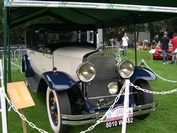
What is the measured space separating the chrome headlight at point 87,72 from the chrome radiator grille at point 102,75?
7.9 inches

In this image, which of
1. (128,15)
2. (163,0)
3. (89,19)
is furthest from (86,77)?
(89,19)

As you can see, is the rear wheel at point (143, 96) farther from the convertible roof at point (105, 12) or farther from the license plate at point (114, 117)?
the convertible roof at point (105, 12)

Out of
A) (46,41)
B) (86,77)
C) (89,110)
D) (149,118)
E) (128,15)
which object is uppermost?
(128,15)

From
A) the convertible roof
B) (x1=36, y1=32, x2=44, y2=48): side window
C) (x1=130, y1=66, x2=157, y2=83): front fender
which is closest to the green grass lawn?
(x1=130, y1=66, x2=157, y2=83): front fender

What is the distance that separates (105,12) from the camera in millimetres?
5820

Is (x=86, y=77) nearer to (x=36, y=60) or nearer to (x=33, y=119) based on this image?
(x=33, y=119)

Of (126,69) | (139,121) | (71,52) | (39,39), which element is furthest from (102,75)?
(39,39)

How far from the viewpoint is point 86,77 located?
3.36 m

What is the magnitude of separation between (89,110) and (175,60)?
9.41 m

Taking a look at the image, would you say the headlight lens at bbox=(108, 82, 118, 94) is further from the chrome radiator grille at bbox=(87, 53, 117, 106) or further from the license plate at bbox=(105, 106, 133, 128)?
the license plate at bbox=(105, 106, 133, 128)

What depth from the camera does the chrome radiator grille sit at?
353 centimetres

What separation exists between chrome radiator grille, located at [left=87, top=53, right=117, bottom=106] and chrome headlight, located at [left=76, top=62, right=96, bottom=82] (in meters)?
0.20

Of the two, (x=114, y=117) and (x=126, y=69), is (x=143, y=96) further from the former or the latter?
(x=114, y=117)

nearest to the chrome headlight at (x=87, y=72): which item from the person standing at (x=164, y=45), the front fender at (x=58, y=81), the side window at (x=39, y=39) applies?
the front fender at (x=58, y=81)
